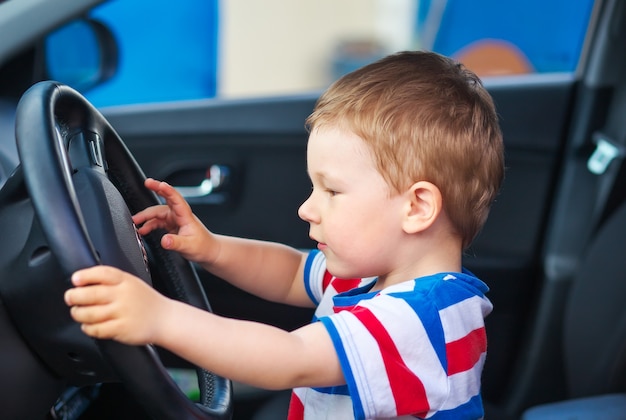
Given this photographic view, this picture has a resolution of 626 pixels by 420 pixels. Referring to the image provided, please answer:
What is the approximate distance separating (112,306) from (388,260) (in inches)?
15.4

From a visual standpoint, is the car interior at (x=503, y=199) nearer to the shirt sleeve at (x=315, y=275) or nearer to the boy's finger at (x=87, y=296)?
the shirt sleeve at (x=315, y=275)

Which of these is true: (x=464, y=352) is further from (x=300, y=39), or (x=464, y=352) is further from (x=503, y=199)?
(x=300, y=39)

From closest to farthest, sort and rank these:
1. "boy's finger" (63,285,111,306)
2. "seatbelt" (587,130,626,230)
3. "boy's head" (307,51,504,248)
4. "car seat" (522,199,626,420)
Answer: "boy's finger" (63,285,111,306) → "boy's head" (307,51,504,248) → "car seat" (522,199,626,420) → "seatbelt" (587,130,626,230)

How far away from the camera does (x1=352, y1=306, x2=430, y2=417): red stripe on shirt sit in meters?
0.98

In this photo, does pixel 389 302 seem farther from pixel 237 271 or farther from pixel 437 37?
→ pixel 437 37

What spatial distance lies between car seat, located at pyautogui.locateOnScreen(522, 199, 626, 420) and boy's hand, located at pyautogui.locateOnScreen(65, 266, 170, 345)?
0.79 metres

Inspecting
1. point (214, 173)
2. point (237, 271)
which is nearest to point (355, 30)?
point (214, 173)

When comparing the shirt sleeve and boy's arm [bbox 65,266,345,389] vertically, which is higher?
boy's arm [bbox 65,266,345,389]

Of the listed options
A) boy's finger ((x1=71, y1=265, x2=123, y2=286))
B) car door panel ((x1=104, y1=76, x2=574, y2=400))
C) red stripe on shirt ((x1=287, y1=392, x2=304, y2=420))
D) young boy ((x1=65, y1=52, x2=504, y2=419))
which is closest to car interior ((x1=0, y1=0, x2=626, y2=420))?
car door panel ((x1=104, y1=76, x2=574, y2=400))

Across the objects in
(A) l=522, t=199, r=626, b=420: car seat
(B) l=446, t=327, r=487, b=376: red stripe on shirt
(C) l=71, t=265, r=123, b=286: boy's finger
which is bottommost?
(A) l=522, t=199, r=626, b=420: car seat

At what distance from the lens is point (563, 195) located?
196 centimetres

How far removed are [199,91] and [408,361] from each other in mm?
2254

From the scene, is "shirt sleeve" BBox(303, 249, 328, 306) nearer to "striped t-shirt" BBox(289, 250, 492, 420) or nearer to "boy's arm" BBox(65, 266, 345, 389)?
"striped t-shirt" BBox(289, 250, 492, 420)

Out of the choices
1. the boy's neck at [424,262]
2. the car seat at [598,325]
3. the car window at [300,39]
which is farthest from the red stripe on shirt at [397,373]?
the car window at [300,39]
